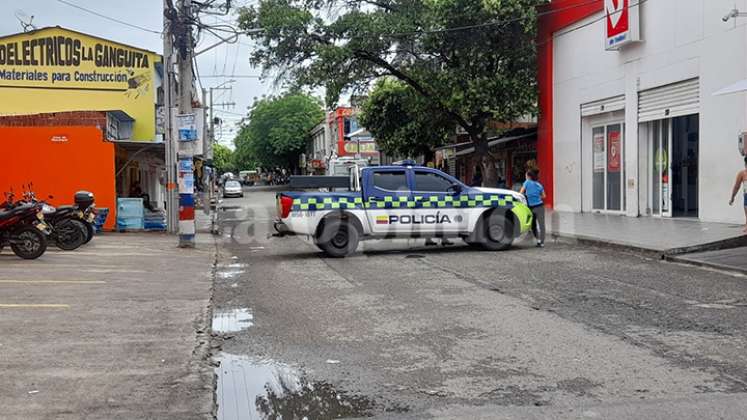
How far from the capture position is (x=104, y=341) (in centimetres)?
675

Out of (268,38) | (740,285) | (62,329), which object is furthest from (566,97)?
(62,329)

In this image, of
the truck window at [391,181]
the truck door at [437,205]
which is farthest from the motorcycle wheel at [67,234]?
the truck door at [437,205]

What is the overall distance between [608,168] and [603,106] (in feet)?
6.42

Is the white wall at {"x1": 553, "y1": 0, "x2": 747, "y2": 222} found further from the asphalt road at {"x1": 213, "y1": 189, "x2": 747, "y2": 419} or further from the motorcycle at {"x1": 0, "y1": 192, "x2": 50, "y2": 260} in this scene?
the motorcycle at {"x1": 0, "y1": 192, "x2": 50, "y2": 260}

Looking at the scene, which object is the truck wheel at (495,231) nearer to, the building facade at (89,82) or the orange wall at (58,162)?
the orange wall at (58,162)

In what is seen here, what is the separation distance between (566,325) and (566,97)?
18.6 meters

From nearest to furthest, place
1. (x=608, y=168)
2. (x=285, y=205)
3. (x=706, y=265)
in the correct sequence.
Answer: (x=706, y=265), (x=285, y=205), (x=608, y=168)

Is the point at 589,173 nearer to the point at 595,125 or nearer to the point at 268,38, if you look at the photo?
the point at 595,125

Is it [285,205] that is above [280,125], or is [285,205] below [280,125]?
below

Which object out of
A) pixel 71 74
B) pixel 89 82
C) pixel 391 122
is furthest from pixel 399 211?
pixel 391 122

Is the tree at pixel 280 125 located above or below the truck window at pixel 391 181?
above

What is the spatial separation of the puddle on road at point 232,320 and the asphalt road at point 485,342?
24 millimetres

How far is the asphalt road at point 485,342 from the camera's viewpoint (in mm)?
4977

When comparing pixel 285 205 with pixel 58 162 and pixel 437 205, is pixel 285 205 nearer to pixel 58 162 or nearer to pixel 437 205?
pixel 437 205
